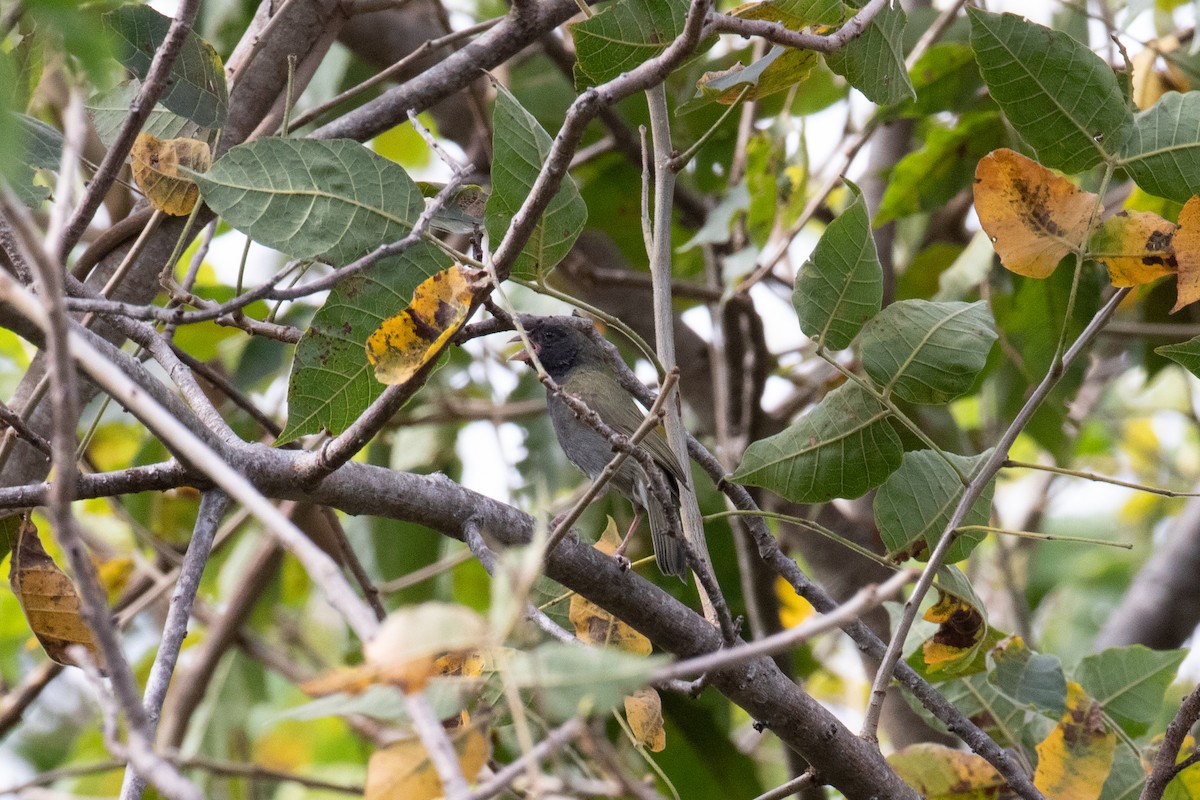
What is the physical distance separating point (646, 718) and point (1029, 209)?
90 centimetres

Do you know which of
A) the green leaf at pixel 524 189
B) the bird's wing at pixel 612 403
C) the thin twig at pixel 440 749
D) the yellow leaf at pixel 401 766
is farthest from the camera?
the bird's wing at pixel 612 403

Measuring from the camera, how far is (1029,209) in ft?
4.99

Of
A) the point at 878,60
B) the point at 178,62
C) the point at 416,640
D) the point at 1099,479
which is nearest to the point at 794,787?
the point at 1099,479

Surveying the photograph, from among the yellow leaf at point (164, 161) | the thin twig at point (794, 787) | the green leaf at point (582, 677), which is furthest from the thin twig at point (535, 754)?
the yellow leaf at point (164, 161)

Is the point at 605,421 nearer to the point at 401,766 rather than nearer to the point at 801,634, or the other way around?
the point at 401,766

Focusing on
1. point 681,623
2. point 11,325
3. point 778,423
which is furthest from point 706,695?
point 11,325

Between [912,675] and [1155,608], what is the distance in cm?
249

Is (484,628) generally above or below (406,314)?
below

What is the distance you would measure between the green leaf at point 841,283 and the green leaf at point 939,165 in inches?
55.1

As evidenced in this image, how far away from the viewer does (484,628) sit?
792 mm

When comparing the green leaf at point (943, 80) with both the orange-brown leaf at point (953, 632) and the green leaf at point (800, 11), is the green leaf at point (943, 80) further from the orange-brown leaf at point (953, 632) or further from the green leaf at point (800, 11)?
the orange-brown leaf at point (953, 632)

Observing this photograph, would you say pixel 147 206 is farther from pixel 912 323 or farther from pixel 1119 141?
pixel 1119 141

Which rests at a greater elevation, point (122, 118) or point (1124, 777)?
point (122, 118)

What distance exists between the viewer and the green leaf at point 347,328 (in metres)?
1.43
